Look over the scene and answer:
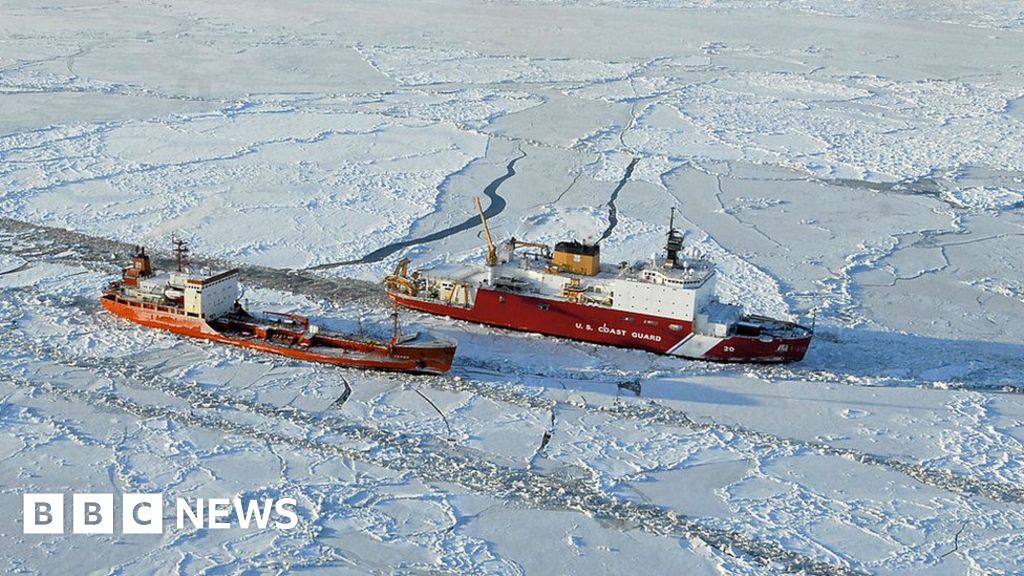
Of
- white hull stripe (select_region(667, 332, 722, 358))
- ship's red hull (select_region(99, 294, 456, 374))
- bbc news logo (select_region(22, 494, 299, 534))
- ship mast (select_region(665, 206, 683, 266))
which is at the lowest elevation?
bbc news logo (select_region(22, 494, 299, 534))

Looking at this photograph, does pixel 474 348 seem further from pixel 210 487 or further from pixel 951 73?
pixel 951 73

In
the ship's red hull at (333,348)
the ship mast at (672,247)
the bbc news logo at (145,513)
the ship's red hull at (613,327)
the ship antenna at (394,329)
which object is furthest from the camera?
the ship mast at (672,247)

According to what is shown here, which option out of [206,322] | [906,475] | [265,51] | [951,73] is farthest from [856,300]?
[265,51]

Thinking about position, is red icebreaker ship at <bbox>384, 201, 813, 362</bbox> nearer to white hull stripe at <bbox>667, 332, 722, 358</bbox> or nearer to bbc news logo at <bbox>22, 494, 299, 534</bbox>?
white hull stripe at <bbox>667, 332, 722, 358</bbox>

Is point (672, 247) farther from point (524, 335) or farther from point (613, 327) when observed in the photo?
point (524, 335)

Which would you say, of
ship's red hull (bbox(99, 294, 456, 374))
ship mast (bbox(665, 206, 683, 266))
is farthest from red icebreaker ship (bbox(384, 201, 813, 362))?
ship's red hull (bbox(99, 294, 456, 374))

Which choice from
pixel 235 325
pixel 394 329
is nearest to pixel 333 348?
pixel 394 329

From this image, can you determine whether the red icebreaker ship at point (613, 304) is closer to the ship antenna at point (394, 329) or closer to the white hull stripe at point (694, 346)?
the white hull stripe at point (694, 346)

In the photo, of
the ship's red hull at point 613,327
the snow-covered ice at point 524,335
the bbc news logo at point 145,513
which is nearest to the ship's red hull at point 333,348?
the snow-covered ice at point 524,335
